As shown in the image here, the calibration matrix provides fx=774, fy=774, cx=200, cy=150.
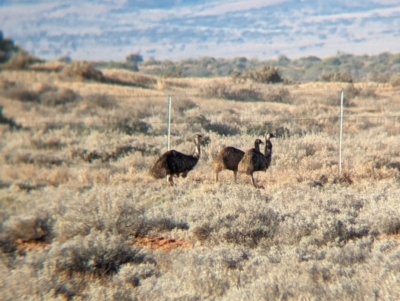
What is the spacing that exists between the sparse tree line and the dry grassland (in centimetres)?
1681

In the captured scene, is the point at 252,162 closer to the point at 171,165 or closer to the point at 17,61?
the point at 171,165

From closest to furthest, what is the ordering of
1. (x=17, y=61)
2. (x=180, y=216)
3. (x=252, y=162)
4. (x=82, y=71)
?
(x=17, y=61), (x=180, y=216), (x=252, y=162), (x=82, y=71)

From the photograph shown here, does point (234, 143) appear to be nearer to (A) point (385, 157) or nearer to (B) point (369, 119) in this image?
(A) point (385, 157)

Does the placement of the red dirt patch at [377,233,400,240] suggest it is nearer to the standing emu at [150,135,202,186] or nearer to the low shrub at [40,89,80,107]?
the standing emu at [150,135,202,186]

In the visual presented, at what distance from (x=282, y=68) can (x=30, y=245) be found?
78.4 m

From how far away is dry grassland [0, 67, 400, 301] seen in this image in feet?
25.0

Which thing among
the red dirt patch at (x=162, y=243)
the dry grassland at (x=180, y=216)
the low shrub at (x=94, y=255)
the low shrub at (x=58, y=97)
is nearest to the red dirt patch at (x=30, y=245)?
the dry grassland at (x=180, y=216)

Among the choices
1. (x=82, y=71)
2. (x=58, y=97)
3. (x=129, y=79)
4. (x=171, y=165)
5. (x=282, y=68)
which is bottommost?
(x=282, y=68)

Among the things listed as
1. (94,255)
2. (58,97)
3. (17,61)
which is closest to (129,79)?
(58,97)

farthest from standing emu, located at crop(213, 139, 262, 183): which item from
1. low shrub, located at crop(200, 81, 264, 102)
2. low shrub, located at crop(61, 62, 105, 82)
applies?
low shrub, located at crop(200, 81, 264, 102)

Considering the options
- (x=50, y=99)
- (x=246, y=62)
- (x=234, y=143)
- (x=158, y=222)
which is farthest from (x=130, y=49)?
(x=246, y=62)

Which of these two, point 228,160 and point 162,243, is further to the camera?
point 228,160

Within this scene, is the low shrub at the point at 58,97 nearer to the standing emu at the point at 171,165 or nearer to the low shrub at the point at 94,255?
the standing emu at the point at 171,165

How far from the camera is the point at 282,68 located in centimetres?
8712
